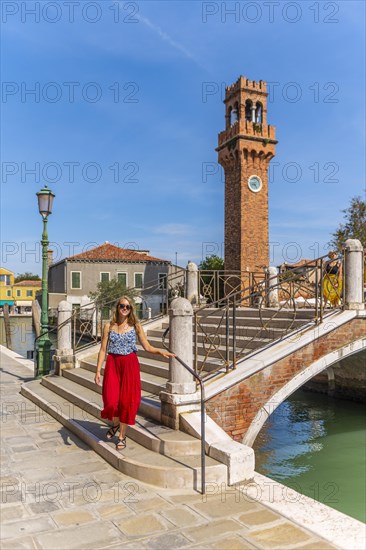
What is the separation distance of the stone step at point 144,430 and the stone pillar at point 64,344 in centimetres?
121

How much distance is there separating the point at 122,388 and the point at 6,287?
68524mm

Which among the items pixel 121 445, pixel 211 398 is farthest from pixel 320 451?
pixel 121 445

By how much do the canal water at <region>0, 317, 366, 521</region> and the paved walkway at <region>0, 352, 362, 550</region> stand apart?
3.57 meters

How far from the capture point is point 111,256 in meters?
41.8

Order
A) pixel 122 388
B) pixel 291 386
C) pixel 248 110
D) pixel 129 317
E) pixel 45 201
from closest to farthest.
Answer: pixel 122 388 < pixel 129 317 < pixel 291 386 < pixel 45 201 < pixel 248 110

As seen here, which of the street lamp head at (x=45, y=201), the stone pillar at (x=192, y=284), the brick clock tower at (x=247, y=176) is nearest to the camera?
the street lamp head at (x=45, y=201)

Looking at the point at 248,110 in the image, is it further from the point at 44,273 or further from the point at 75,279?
the point at 44,273

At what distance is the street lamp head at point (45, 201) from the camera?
33.3ft

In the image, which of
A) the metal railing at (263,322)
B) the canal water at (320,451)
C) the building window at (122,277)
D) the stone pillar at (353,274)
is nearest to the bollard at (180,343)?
the metal railing at (263,322)

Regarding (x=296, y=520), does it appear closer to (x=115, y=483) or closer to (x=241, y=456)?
(x=241, y=456)

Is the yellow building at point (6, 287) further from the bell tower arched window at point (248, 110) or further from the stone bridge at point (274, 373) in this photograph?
the stone bridge at point (274, 373)

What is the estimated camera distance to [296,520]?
3.72 metres

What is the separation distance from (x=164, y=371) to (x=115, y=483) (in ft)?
8.89

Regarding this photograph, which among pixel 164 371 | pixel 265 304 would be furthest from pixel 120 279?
pixel 164 371
